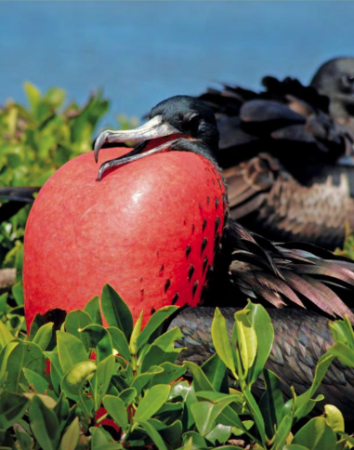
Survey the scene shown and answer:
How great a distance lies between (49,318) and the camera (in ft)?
8.13

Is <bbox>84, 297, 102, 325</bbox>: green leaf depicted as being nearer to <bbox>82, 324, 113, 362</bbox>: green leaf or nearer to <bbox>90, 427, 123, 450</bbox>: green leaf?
<bbox>82, 324, 113, 362</bbox>: green leaf

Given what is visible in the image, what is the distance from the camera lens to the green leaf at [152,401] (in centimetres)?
195

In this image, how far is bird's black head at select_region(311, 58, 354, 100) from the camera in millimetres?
6297

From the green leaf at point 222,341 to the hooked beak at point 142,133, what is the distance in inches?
32.7

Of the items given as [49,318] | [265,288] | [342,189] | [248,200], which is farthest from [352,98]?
[49,318]

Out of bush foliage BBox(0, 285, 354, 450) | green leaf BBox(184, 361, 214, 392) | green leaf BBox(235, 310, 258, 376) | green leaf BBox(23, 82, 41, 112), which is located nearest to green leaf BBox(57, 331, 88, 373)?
bush foliage BBox(0, 285, 354, 450)

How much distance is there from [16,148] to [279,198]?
5.03 ft

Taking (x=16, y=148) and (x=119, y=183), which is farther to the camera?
(x=16, y=148)

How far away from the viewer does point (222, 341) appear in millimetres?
2043

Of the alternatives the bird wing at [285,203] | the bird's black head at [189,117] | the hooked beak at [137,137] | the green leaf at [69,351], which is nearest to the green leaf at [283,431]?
the green leaf at [69,351]

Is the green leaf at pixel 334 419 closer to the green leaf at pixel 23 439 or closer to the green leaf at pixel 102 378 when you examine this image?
the green leaf at pixel 102 378

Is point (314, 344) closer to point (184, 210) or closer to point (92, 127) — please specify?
point (184, 210)

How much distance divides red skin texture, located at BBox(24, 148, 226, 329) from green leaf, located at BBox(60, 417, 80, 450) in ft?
2.20

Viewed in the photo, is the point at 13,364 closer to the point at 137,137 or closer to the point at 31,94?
the point at 137,137
